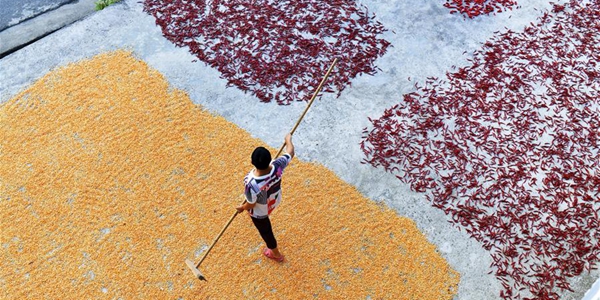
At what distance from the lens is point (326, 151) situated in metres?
6.20

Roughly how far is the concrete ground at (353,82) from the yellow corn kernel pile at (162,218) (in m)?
0.20

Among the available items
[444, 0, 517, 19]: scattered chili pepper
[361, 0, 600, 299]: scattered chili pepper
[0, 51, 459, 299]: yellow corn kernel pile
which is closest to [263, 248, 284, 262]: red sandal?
[0, 51, 459, 299]: yellow corn kernel pile

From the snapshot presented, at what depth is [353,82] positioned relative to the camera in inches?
275

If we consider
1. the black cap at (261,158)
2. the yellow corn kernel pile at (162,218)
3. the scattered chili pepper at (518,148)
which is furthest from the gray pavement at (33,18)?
the black cap at (261,158)

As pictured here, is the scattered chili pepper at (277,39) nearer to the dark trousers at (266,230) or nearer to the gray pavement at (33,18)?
the gray pavement at (33,18)

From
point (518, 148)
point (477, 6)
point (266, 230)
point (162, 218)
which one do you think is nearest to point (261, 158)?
point (266, 230)

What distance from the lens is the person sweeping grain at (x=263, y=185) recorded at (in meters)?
4.15

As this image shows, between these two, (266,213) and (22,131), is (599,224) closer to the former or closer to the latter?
(266,213)

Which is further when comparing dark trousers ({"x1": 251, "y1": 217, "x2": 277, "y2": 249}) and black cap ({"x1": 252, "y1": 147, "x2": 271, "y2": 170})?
dark trousers ({"x1": 251, "y1": 217, "x2": 277, "y2": 249})

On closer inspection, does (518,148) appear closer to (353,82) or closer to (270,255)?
(353,82)

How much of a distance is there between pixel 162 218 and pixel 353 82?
3.02 metres

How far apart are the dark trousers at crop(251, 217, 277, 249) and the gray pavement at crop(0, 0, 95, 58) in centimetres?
500

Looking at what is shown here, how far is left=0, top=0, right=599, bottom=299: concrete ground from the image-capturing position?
5.50 m

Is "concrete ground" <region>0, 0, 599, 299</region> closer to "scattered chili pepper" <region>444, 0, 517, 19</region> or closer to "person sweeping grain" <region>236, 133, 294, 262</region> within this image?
"scattered chili pepper" <region>444, 0, 517, 19</region>
